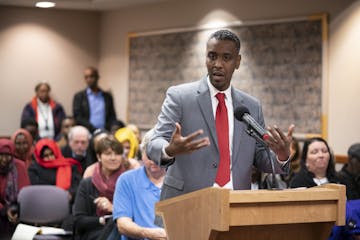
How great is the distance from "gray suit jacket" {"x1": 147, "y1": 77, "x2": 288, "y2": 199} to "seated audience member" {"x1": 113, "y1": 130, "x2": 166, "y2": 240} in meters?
1.41

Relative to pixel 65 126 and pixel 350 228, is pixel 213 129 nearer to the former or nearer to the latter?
pixel 350 228

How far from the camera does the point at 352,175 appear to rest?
5590 millimetres

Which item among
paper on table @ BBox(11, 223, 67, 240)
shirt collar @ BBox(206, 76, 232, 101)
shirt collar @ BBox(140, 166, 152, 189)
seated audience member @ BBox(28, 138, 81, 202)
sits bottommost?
paper on table @ BBox(11, 223, 67, 240)

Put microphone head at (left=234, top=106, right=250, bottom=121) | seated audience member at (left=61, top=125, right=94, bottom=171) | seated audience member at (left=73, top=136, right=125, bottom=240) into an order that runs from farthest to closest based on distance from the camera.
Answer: seated audience member at (left=61, top=125, right=94, bottom=171) → seated audience member at (left=73, top=136, right=125, bottom=240) → microphone head at (left=234, top=106, right=250, bottom=121)

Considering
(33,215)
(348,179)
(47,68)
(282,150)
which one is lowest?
(33,215)

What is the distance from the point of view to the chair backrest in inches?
221

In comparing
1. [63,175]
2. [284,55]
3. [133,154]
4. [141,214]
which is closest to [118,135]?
[133,154]

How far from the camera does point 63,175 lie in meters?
6.78

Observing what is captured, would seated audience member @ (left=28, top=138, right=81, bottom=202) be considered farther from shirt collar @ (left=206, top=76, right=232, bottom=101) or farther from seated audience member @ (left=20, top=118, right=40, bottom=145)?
shirt collar @ (left=206, top=76, right=232, bottom=101)

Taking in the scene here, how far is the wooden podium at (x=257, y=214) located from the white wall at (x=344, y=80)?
5259mm

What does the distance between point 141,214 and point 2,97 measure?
7224 millimetres

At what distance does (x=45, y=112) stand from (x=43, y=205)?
532cm

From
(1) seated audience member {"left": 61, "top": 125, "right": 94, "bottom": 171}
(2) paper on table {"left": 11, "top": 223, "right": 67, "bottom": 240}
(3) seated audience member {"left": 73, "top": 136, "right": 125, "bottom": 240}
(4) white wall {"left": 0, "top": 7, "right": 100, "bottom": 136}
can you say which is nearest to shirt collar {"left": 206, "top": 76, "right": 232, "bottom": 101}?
(3) seated audience member {"left": 73, "top": 136, "right": 125, "bottom": 240}

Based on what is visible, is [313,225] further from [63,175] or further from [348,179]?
[63,175]
